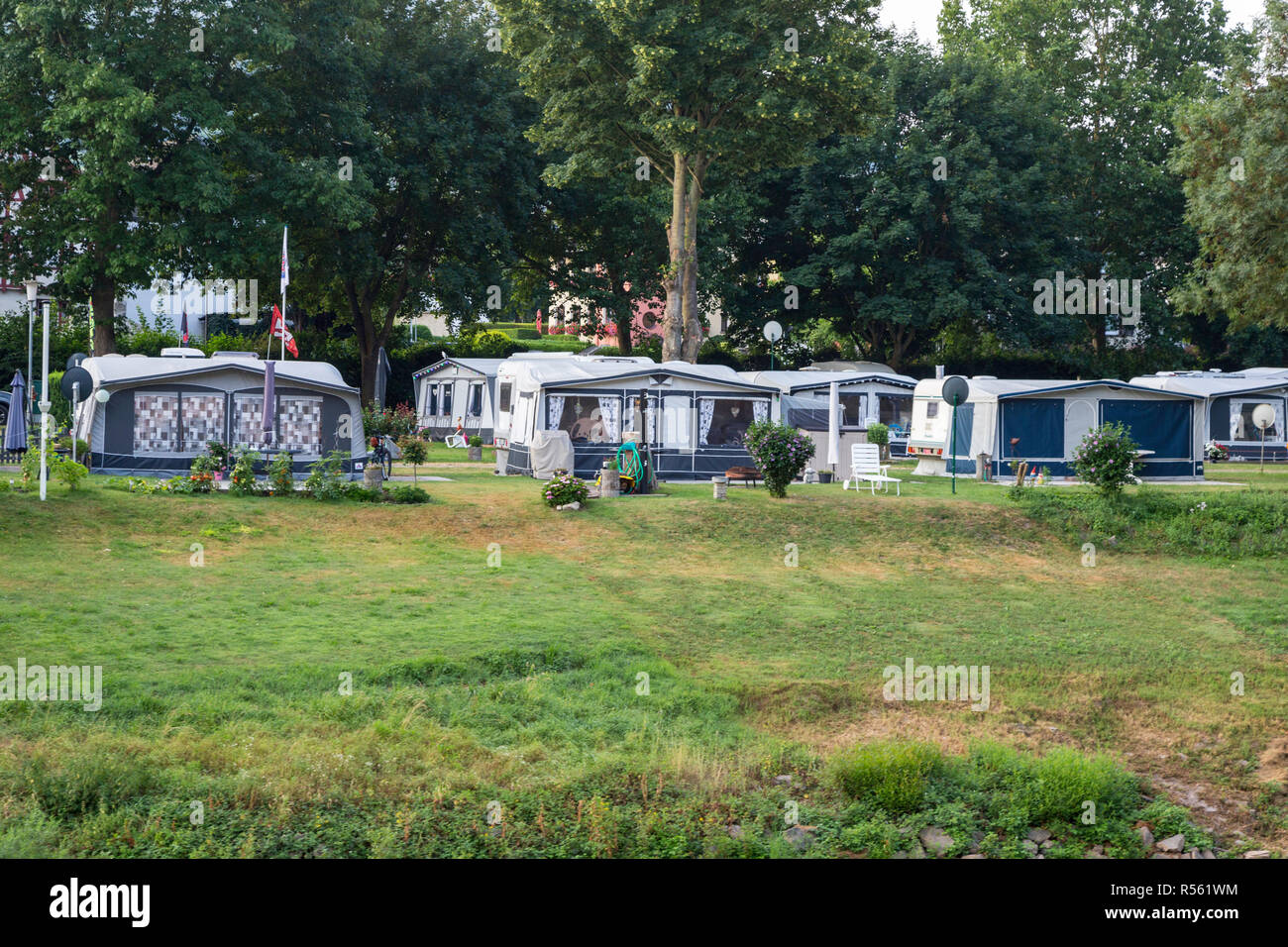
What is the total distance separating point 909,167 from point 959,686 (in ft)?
102

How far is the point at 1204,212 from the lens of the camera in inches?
1010

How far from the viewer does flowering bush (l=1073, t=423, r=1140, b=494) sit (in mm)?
19734

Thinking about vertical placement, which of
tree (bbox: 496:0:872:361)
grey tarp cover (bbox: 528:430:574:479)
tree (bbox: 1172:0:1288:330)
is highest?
tree (bbox: 496:0:872:361)

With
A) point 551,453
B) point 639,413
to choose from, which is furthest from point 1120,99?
point 551,453

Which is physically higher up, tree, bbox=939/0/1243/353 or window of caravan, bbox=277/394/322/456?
tree, bbox=939/0/1243/353

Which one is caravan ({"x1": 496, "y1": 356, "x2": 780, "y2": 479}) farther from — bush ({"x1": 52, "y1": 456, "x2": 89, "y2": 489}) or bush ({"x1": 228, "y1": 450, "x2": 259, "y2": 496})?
bush ({"x1": 52, "y1": 456, "x2": 89, "y2": 489})

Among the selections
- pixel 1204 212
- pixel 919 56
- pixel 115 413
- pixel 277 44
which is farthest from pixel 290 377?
pixel 919 56

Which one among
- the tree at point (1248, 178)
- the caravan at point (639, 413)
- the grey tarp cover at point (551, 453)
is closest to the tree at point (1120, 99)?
the tree at point (1248, 178)

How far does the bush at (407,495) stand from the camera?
62.9 ft

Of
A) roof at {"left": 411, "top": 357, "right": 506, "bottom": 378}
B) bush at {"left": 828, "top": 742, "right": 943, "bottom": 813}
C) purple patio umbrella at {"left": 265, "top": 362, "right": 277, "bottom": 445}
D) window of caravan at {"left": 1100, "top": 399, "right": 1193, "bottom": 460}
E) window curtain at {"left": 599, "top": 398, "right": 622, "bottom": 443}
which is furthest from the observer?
roof at {"left": 411, "top": 357, "right": 506, "bottom": 378}

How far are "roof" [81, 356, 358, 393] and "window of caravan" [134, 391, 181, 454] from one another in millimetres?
431

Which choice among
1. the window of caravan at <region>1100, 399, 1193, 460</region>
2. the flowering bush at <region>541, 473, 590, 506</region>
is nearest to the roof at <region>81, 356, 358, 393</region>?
the flowering bush at <region>541, 473, 590, 506</region>
